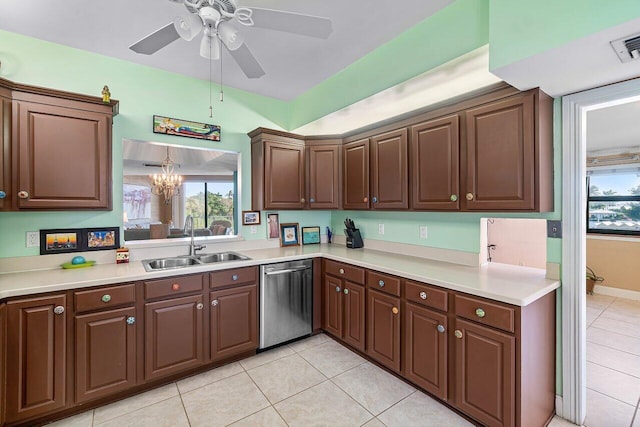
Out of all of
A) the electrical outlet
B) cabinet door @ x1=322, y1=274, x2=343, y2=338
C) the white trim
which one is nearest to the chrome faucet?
the electrical outlet

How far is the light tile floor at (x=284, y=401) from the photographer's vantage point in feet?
6.09

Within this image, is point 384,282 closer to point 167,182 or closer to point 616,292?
point 167,182

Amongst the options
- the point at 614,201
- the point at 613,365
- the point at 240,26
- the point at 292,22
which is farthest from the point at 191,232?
the point at 614,201

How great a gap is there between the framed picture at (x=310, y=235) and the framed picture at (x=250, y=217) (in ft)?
2.06

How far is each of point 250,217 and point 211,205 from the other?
17.6 inches

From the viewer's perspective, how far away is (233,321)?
2496 millimetres

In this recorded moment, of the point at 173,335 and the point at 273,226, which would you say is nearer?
the point at 173,335

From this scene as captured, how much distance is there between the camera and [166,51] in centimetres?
239

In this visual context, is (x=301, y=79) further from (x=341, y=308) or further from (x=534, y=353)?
(x=534, y=353)

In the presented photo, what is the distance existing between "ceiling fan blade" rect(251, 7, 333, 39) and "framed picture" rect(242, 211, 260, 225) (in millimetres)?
2037

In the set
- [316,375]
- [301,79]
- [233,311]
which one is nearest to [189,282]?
[233,311]

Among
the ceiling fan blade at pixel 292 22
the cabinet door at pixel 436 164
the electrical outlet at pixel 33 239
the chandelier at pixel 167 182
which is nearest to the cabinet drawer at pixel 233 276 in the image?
the chandelier at pixel 167 182

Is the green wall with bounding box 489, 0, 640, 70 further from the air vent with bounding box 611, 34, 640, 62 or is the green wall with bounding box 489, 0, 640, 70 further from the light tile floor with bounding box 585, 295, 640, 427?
the light tile floor with bounding box 585, 295, 640, 427

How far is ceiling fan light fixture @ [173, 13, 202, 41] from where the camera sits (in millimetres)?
1416
